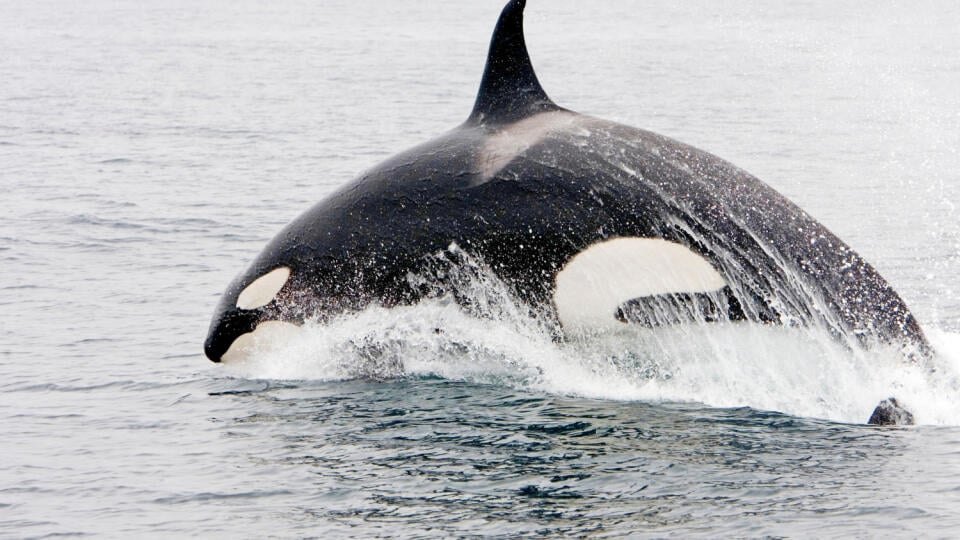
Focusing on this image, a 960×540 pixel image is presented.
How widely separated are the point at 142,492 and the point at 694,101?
29403 mm

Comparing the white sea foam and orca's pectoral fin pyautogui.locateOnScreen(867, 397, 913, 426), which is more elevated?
the white sea foam

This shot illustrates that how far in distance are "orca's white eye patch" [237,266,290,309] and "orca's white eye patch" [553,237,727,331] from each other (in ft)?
7.99

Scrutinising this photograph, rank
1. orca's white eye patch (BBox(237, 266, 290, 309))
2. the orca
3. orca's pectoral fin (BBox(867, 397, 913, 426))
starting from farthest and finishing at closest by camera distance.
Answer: orca's white eye patch (BBox(237, 266, 290, 309)), the orca, orca's pectoral fin (BBox(867, 397, 913, 426))

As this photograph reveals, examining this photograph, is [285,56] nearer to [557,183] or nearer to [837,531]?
[557,183]

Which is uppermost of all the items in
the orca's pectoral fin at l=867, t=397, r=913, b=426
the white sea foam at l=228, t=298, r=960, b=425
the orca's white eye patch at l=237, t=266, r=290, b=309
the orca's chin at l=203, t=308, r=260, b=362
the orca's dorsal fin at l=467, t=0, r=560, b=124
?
the orca's dorsal fin at l=467, t=0, r=560, b=124

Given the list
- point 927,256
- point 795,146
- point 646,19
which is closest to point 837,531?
point 927,256

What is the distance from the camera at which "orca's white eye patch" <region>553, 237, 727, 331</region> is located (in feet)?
36.3

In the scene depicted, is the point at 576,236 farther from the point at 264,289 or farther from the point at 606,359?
the point at 264,289

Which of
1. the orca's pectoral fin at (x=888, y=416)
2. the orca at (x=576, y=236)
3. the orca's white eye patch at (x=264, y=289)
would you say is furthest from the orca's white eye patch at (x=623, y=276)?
the orca's white eye patch at (x=264, y=289)

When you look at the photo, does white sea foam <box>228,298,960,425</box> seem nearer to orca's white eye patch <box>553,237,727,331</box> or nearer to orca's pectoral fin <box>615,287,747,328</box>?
orca's pectoral fin <box>615,287,747,328</box>

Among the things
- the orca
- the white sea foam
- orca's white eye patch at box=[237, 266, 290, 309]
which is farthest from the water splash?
orca's white eye patch at box=[237, 266, 290, 309]

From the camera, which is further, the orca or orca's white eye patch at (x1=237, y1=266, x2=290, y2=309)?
orca's white eye patch at (x1=237, y1=266, x2=290, y2=309)

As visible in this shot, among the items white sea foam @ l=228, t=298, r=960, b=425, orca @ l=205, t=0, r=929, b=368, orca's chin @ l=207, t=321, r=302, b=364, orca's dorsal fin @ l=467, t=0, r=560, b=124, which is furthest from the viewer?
orca's chin @ l=207, t=321, r=302, b=364

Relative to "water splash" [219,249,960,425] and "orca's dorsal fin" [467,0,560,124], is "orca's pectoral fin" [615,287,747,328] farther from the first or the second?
"orca's dorsal fin" [467,0,560,124]
